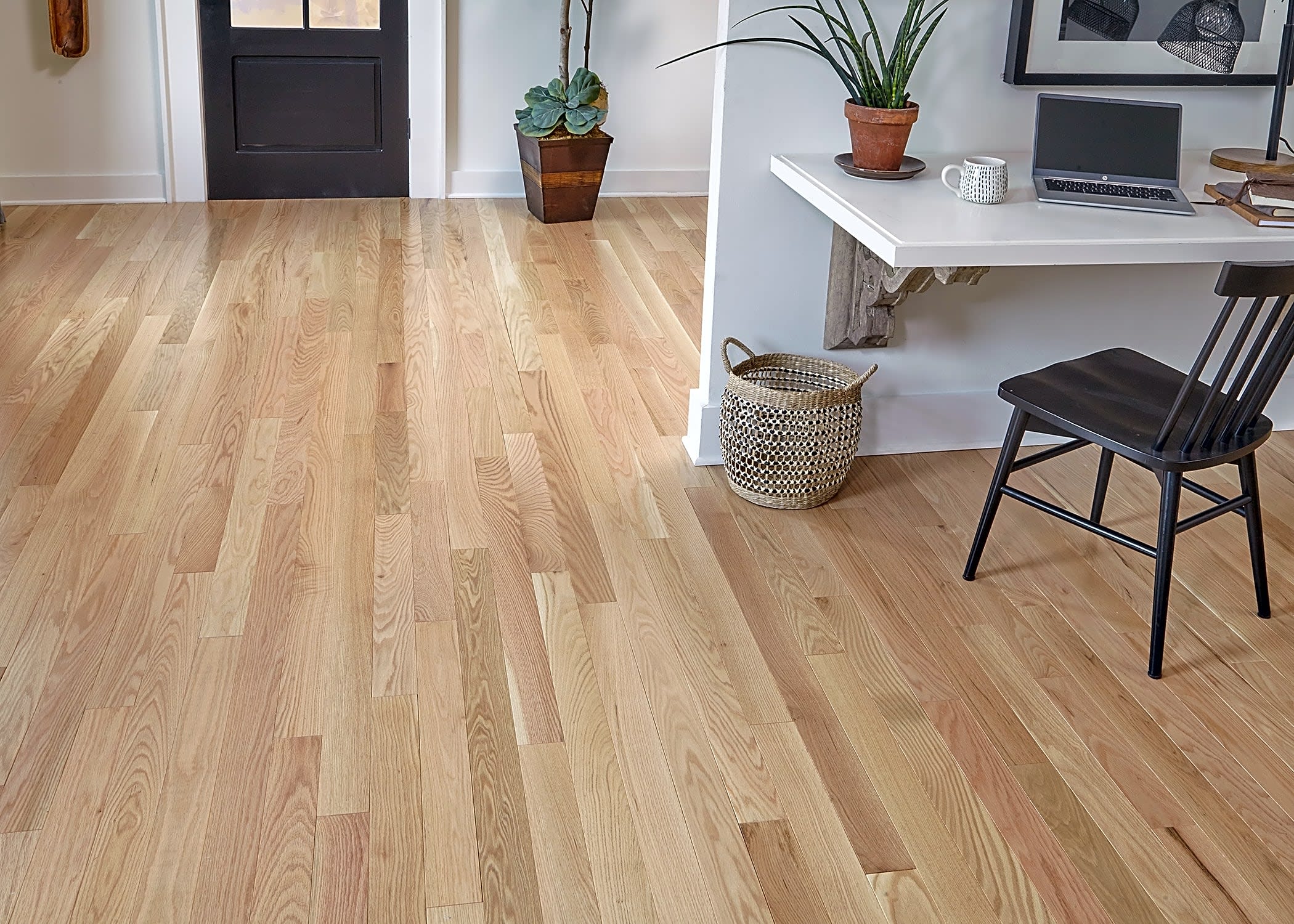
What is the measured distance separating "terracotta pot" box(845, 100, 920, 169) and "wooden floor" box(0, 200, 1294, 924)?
752 mm

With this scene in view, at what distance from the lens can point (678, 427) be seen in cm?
320

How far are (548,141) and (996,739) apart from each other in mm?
3313

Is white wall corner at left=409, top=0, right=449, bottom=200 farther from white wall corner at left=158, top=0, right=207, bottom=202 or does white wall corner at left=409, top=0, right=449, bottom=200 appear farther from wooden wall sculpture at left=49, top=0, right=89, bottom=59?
wooden wall sculpture at left=49, top=0, right=89, bottom=59

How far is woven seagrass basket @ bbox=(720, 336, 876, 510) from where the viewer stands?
2670mm

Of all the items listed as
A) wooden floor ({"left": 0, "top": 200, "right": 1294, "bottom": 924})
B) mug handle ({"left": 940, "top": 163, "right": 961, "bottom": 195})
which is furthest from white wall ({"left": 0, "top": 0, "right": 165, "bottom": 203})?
mug handle ({"left": 940, "top": 163, "right": 961, "bottom": 195})

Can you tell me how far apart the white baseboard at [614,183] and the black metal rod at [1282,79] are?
275 cm

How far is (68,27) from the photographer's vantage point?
4570mm

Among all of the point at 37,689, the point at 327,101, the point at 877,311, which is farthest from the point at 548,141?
the point at 37,689

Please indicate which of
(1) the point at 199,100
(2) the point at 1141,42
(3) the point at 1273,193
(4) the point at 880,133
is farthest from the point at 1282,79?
(1) the point at 199,100

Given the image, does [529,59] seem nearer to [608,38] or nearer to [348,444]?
[608,38]

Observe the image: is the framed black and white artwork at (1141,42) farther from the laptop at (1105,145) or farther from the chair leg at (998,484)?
the chair leg at (998,484)

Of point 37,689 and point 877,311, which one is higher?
point 877,311

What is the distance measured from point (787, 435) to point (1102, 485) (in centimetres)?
65

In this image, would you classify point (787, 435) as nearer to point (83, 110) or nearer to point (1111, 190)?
point (1111, 190)
